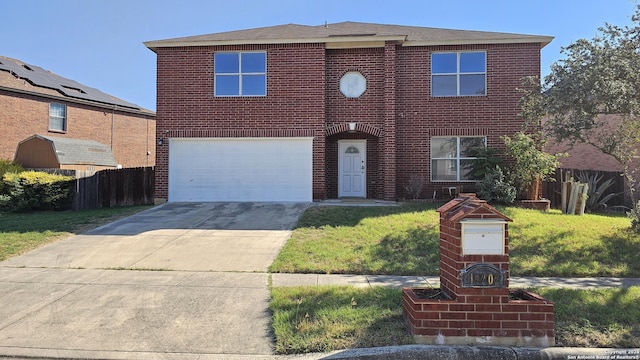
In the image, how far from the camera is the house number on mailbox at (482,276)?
169 inches

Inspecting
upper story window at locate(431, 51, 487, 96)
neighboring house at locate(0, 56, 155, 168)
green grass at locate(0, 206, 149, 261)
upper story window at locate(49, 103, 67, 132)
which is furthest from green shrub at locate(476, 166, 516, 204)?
upper story window at locate(49, 103, 67, 132)

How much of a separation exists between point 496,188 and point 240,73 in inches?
355

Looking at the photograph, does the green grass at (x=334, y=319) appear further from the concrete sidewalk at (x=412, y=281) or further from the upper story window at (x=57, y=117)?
the upper story window at (x=57, y=117)

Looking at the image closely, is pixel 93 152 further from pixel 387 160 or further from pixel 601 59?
pixel 601 59

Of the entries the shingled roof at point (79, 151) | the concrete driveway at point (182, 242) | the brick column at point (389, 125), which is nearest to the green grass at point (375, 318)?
the concrete driveway at point (182, 242)

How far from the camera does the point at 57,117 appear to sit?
23.3 metres

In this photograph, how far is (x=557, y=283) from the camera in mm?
6555

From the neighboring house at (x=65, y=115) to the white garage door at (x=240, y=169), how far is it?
9.54 meters

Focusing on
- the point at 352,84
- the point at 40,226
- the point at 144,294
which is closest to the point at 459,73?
the point at 352,84

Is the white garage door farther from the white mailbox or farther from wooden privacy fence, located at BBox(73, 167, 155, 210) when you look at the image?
the white mailbox

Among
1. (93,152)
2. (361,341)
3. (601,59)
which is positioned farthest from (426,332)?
(93,152)

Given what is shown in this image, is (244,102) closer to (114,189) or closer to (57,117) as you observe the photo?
(114,189)

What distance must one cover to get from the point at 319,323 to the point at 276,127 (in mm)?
10260

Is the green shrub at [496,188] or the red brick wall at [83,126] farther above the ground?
the red brick wall at [83,126]
